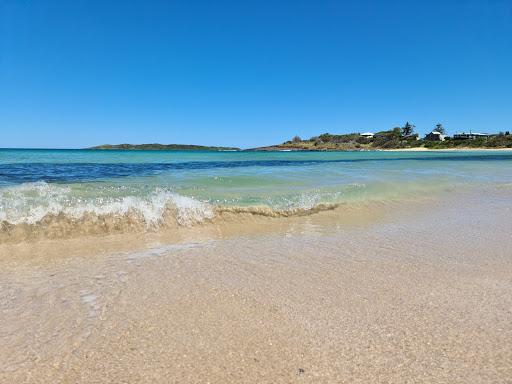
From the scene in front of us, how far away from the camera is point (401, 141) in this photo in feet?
465

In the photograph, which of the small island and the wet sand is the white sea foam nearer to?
the wet sand

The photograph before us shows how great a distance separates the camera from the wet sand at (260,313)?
2.27m

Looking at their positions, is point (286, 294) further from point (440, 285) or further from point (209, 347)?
point (440, 285)

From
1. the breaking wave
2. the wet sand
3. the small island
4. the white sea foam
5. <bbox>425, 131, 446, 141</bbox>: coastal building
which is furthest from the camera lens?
<bbox>425, 131, 446, 141</bbox>: coastal building

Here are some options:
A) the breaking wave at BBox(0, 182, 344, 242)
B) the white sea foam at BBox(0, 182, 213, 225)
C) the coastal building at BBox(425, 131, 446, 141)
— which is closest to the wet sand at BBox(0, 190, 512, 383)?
the breaking wave at BBox(0, 182, 344, 242)

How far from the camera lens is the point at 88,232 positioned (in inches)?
224

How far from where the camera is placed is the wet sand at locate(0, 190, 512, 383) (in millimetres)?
2273

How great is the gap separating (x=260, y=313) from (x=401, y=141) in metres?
150

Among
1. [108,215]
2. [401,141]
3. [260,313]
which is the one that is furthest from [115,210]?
[401,141]

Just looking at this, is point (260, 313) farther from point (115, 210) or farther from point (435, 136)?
point (435, 136)

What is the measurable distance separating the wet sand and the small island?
404ft

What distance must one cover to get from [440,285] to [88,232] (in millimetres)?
4775

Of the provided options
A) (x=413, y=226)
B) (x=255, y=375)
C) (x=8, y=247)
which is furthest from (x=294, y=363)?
(x=413, y=226)

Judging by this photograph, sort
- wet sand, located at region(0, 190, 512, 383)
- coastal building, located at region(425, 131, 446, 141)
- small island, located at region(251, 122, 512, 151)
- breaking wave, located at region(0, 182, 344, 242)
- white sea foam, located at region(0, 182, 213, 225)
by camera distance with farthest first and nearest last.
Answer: coastal building, located at region(425, 131, 446, 141) < small island, located at region(251, 122, 512, 151) < white sea foam, located at region(0, 182, 213, 225) < breaking wave, located at region(0, 182, 344, 242) < wet sand, located at region(0, 190, 512, 383)
